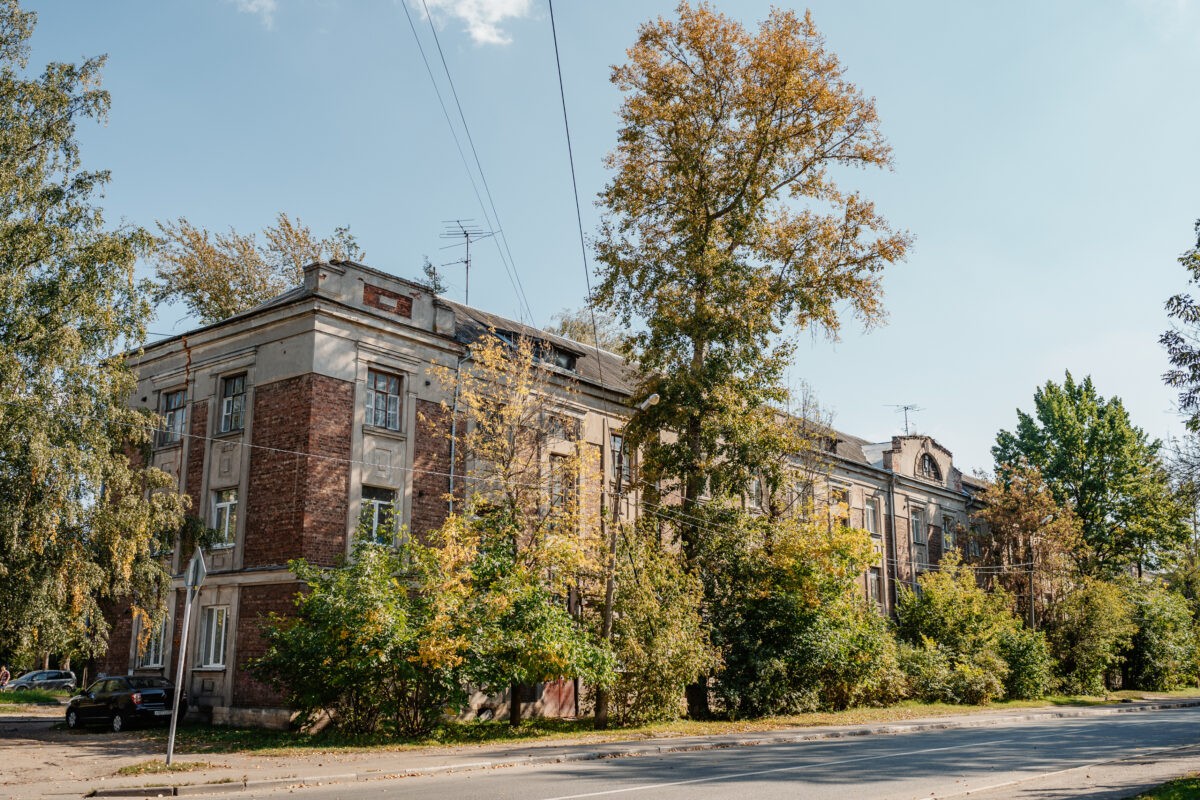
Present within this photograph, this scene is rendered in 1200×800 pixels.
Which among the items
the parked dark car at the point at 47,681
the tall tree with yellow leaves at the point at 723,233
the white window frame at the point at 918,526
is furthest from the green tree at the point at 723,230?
the parked dark car at the point at 47,681

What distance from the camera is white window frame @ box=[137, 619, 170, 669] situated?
84.7 feet

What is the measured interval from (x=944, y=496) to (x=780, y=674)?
26607 millimetres

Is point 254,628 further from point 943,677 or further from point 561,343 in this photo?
point 943,677

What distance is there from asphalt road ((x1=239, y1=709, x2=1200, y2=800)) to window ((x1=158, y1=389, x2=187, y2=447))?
16350 millimetres

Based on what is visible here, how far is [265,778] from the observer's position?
45.3ft

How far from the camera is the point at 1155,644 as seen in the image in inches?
1777

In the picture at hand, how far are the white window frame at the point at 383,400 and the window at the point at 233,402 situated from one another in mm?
3452

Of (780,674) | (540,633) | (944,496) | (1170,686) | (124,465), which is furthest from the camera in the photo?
(944,496)

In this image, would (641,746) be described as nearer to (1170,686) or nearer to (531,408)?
(531,408)

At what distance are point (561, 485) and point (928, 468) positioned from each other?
1216 inches

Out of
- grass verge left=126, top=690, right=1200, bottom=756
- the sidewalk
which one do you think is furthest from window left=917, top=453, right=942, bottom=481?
the sidewalk

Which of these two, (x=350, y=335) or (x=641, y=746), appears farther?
(x=350, y=335)

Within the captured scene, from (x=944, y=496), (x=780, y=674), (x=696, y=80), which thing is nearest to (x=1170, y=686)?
(x=944, y=496)

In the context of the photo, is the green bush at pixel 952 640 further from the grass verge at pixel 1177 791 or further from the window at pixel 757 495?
the grass verge at pixel 1177 791
